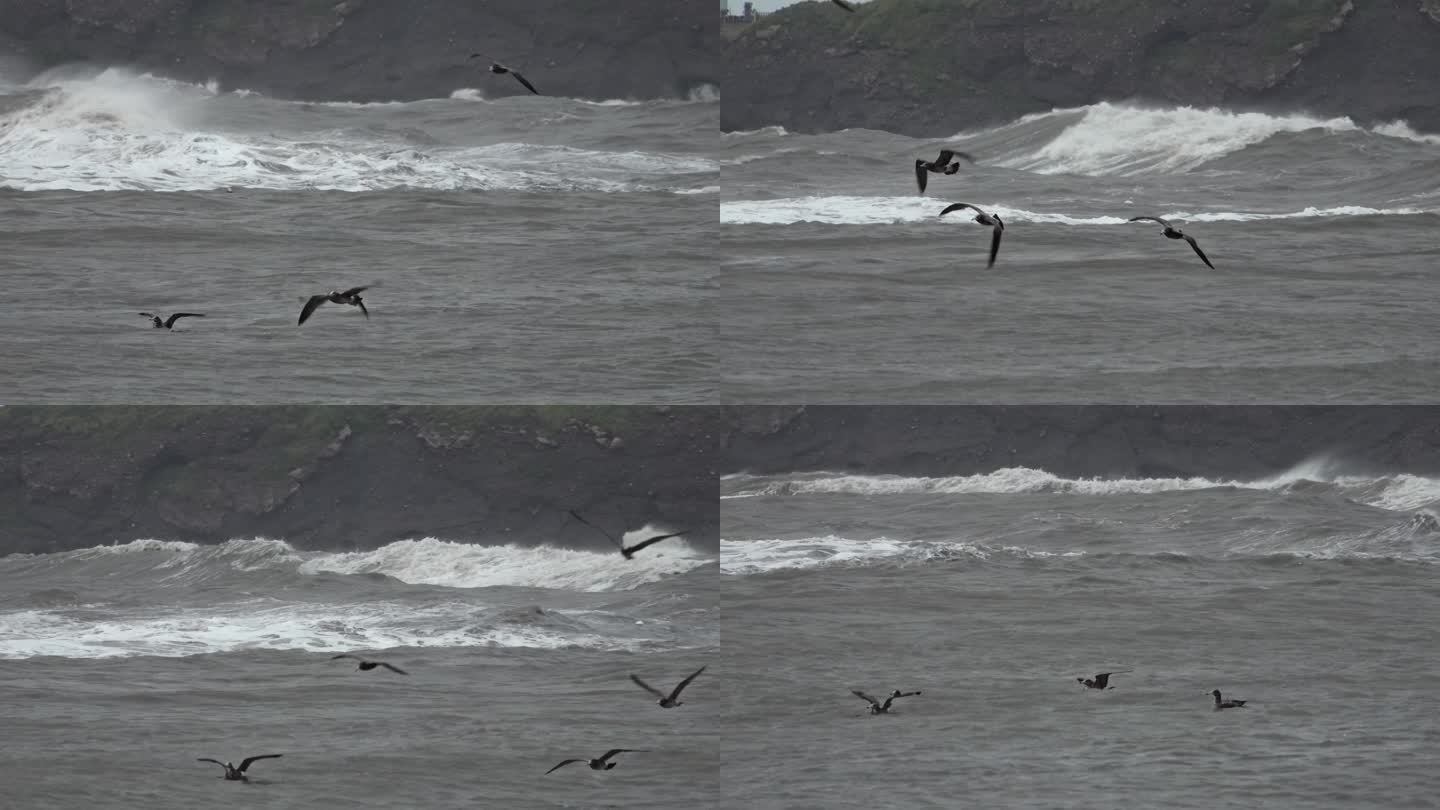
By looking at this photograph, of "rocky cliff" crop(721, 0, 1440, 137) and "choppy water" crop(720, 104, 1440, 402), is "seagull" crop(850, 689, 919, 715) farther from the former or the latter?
"rocky cliff" crop(721, 0, 1440, 137)

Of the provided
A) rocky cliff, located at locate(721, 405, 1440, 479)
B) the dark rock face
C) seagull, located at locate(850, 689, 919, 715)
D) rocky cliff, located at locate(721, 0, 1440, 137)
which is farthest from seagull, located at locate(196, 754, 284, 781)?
rocky cliff, located at locate(721, 0, 1440, 137)

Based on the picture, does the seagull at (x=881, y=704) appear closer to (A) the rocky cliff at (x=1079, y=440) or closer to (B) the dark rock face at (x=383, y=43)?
(A) the rocky cliff at (x=1079, y=440)

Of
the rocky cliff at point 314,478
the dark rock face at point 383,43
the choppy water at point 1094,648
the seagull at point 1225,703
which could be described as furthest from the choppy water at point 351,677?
the dark rock face at point 383,43

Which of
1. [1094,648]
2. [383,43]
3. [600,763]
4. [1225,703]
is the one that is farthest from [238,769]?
[383,43]

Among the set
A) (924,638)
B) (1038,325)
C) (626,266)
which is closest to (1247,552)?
(1038,325)

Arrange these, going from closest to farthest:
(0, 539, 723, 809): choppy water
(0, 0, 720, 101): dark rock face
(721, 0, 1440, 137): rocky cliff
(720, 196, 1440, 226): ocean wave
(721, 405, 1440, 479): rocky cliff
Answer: (0, 539, 723, 809): choppy water < (720, 196, 1440, 226): ocean wave < (0, 0, 720, 101): dark rock face < (721, 405, 1440, 479): rocky cliff < (721, 0, 1440, 137): rocky cliff

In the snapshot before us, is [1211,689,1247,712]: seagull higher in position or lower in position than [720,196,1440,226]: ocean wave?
lower
